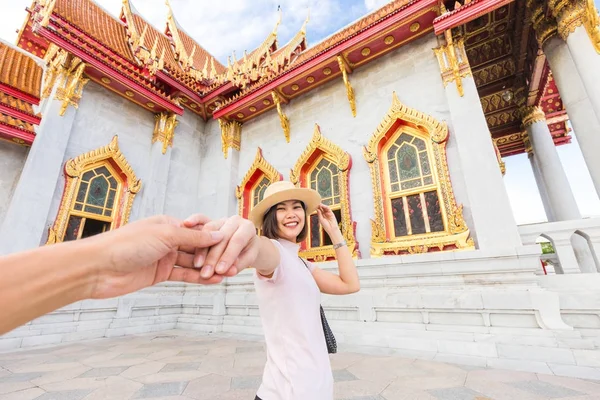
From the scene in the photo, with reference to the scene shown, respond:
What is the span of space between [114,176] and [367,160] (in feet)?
20.5

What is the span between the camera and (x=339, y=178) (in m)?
6.15

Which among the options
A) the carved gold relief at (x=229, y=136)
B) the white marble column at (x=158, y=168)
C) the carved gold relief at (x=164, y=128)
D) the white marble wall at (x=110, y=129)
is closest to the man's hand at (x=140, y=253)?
the white marble wall at (x=110, y=129)

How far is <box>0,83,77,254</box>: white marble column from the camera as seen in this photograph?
5000mm

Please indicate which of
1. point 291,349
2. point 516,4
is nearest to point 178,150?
point 291,349

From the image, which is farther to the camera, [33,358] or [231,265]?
[33,358]

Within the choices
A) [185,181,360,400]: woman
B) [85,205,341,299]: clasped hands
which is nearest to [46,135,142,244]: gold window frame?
[185,181,360,400]: woman

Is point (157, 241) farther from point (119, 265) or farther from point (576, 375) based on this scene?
point (576, 375)

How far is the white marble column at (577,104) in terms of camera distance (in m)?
4.18

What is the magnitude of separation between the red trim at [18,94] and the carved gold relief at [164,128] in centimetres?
253

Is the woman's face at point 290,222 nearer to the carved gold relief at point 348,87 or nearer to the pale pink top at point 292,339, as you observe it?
the pale pink top at point 292,339

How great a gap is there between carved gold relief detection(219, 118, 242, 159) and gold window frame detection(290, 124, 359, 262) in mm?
2407

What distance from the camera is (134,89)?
22.5ft

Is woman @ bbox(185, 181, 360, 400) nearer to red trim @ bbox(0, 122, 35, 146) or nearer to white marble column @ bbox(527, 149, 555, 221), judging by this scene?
red trim @ bbox(0, 122, 35, 146)

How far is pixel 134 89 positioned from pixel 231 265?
793 centimetres
